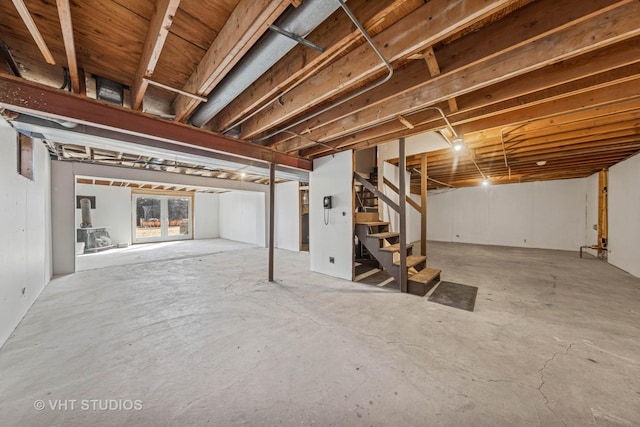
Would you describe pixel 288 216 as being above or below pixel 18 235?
above

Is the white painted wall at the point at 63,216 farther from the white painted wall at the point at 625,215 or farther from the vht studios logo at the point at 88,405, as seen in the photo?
the white painted wall at the point at 625,215

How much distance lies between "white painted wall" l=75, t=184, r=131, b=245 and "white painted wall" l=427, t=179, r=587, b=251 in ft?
39.5

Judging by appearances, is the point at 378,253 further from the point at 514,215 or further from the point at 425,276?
the point at 514,215

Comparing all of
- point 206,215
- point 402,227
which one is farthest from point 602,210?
point 206,215

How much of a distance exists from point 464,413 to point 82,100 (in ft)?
12.6

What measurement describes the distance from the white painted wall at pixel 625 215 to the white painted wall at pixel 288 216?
721 centimetres

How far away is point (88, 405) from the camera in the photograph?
1.40 metres

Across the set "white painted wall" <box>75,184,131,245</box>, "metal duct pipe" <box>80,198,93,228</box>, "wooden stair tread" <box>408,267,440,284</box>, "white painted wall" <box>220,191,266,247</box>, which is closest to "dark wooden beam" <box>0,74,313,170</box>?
"wooden stair tread" <box>408,267,440,284</box>

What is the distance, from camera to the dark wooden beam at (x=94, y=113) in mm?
1791

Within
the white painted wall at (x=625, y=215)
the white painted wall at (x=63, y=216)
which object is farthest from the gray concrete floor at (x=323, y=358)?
the white painted wall at (x=625, y=215)

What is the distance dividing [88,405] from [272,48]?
2573 millimetres

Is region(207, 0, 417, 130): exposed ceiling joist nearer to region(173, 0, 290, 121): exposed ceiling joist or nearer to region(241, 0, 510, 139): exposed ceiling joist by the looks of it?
region(241, 0, 510, 139): exposed ceiling joist

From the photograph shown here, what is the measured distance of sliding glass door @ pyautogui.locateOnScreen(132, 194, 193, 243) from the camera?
8.76 metres

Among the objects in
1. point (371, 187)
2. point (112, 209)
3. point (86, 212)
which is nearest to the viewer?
point (371, 187)
